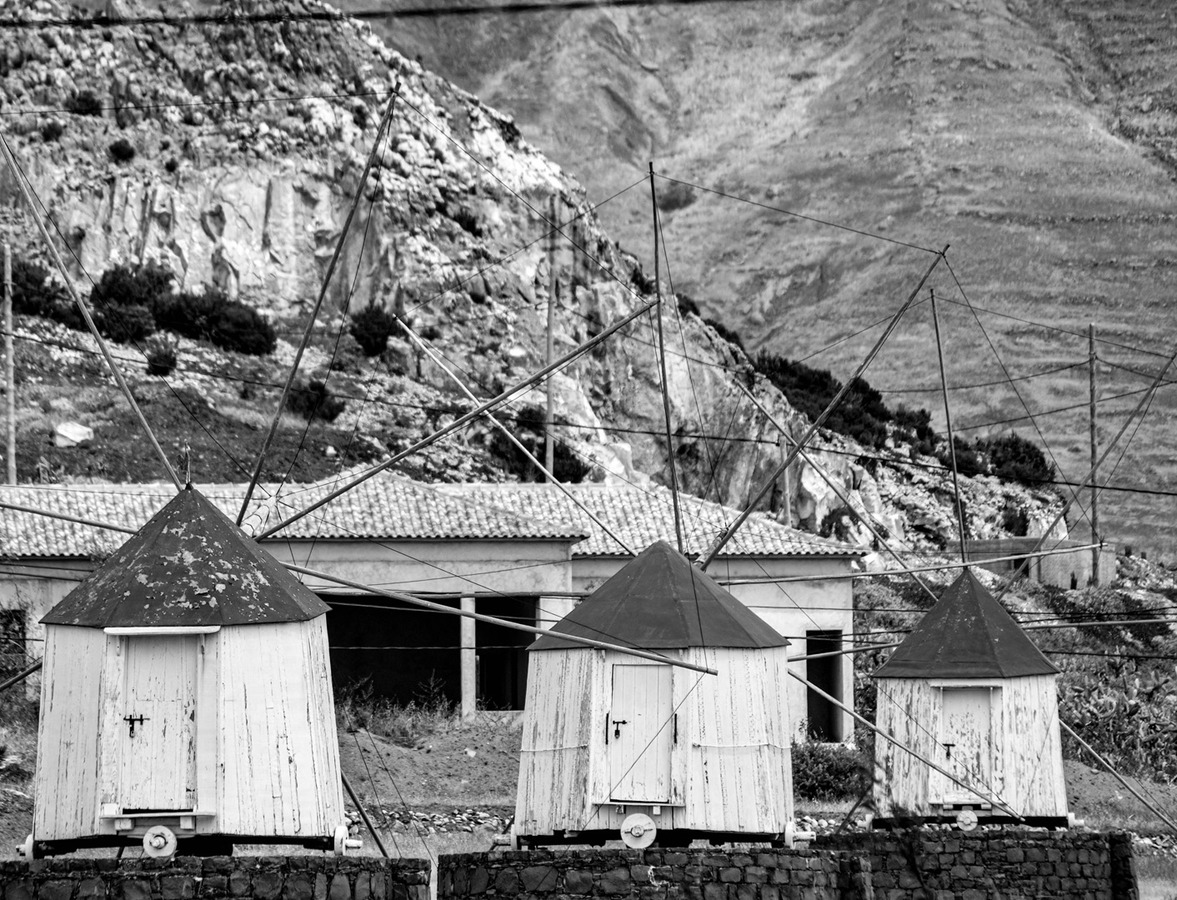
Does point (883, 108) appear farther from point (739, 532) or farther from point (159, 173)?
point (739, 532)

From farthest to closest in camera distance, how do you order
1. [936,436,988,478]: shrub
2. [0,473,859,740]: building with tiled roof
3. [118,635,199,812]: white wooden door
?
1. [936,436,988,478]: shrub
2. [0,473,859,740]: building with tiled roof
3. [118,635,199,812]: white wooden door

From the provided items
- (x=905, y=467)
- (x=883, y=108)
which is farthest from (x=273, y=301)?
(x=883, y=108)

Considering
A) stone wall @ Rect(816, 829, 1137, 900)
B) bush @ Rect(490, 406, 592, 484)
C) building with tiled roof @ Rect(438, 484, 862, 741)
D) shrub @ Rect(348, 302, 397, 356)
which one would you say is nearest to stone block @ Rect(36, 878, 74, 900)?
stone wall @ Rect(816, 829, 1137, 900)

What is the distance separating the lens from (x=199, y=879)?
52.3 feet

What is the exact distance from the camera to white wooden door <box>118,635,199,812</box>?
16.4m

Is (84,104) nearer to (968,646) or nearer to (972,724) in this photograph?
(968,646)

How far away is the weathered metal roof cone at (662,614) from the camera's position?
19.8 meters

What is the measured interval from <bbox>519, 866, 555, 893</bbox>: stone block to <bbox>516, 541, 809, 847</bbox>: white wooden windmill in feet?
3.18

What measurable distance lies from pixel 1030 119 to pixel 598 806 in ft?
430

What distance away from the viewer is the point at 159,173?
233ft

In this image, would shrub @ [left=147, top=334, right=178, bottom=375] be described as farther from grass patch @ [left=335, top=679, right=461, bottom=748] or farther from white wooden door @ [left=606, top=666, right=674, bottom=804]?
white wooden door @ [left=606, top=666, right=674, bottom=804]

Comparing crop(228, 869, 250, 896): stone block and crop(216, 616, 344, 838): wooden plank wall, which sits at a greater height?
crop(216, 616, 344, 838): wooden plank wall

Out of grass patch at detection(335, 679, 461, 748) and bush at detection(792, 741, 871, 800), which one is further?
grass patch at detection(335, 679, 461, 748)

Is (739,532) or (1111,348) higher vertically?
(1111,348)
